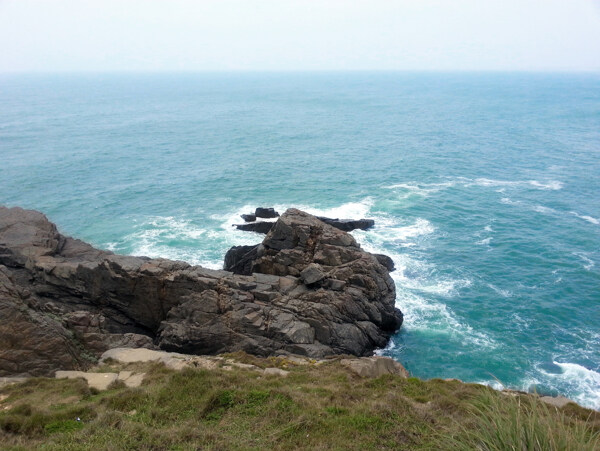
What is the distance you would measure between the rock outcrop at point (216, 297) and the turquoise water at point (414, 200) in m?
5.60

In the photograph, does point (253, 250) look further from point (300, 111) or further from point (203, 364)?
point (300, 111)

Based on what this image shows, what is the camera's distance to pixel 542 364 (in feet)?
119

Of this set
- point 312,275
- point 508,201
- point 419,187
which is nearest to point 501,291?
point 312,275

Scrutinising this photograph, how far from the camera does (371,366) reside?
2825cm

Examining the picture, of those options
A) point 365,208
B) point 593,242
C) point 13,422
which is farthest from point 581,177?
point 13,422

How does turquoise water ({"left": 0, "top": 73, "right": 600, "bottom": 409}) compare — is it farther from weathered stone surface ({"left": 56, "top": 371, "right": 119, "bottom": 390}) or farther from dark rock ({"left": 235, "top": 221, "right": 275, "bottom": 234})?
weathered stone surface ({"left": 56, "top": 371, "right": 119, "bottom": 390})

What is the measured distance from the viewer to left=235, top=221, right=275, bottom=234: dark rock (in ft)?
190

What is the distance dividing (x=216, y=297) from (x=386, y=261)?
20157 mm

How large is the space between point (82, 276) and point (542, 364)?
3666 cm

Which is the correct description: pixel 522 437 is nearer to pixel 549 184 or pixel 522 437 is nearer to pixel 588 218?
pixel 588 218

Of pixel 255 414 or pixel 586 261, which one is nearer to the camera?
pixel 255 414

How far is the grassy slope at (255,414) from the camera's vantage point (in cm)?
1702

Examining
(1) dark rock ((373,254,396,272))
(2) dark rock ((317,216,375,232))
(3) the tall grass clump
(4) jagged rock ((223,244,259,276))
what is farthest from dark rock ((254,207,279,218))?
(3) the tall grass clump

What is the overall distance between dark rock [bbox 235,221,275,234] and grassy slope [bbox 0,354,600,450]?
112 ft
